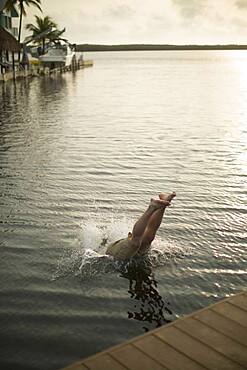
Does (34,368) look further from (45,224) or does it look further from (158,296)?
(45,224)

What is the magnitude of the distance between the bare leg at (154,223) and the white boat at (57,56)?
7222cm

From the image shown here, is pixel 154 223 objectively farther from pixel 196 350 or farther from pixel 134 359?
pixel 134 359

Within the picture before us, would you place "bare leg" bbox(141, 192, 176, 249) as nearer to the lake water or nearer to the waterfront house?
the lake water

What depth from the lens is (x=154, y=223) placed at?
8.73 m

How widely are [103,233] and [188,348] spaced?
542 centimetres

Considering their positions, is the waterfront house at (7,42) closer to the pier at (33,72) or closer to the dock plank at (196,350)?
the pier at (33,72)

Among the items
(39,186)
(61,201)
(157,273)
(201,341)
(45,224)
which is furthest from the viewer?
(39,186)

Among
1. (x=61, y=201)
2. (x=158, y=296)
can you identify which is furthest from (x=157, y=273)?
(x=61, y=201)

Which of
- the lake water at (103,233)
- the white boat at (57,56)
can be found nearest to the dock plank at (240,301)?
the lake water at (103,233)

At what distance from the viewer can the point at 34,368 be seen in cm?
648

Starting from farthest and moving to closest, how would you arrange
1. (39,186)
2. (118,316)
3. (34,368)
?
1. (39,186)
2. (118,316)
3. (34,368)

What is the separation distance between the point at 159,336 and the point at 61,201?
310 inches

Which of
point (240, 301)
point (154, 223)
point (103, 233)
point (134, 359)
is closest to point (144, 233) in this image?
point (154, 223)

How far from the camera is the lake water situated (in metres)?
7.55
